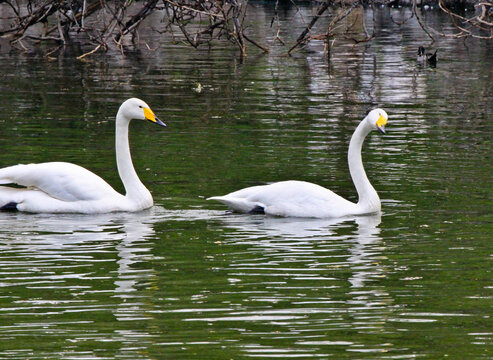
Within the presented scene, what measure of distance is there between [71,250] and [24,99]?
11.1 m

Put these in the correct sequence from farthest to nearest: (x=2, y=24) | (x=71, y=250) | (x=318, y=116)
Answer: (x=2, y=24)
(x=318, y=116)
(x=71, y=250)

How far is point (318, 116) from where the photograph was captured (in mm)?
17922

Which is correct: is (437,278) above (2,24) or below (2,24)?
below

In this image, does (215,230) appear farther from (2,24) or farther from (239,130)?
(2,24)

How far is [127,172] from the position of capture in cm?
1113

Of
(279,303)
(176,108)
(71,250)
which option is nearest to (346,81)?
(176,108)

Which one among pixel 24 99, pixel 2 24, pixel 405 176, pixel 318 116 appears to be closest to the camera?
pixel 405 176

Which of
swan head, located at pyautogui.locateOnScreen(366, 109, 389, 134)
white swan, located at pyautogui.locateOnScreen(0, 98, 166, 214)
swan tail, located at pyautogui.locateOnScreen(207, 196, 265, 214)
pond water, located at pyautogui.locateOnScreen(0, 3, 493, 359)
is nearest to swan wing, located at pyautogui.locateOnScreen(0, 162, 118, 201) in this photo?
white swan, located at pyautogui.locateOnScreen(0, 98, 166, 214)

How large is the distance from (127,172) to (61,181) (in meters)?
0.67

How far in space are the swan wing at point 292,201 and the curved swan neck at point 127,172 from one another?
2.51 ft

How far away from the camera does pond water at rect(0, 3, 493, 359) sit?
6492 mm

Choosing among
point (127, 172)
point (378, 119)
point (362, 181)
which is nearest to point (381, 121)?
point (378, 119)

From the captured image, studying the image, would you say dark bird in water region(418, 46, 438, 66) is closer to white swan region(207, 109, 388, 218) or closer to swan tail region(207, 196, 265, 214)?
white swan region(207, 109, 388, 218)

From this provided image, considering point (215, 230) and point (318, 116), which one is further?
point (318, 116)
